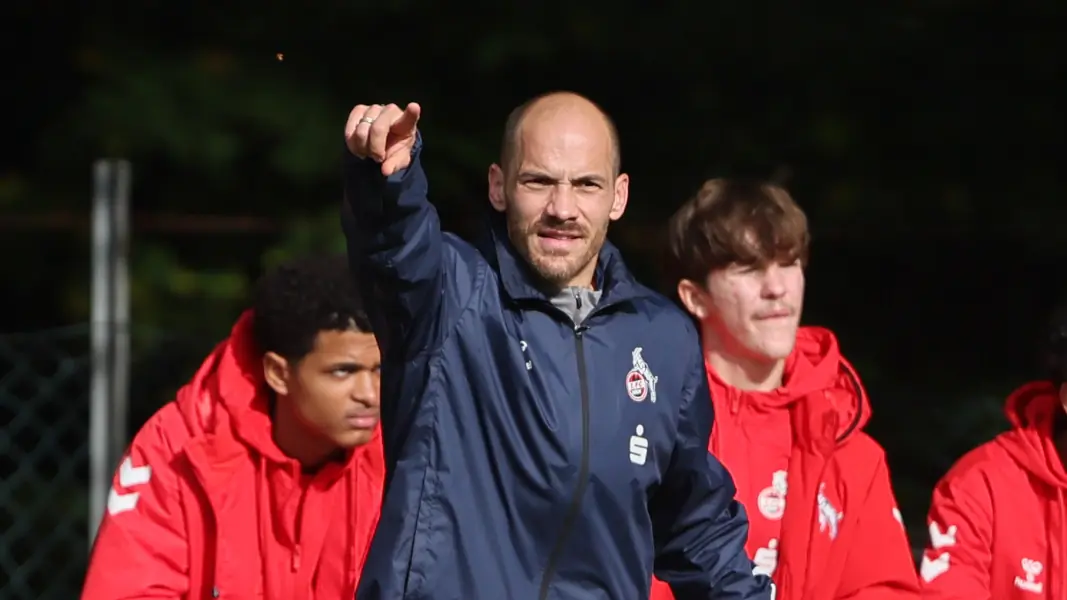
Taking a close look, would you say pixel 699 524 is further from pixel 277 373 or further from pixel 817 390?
pixel 277 373

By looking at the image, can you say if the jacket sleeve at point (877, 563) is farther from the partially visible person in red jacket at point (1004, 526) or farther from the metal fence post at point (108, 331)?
the metal fence post at point (108, 331)

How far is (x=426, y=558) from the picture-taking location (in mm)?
2211

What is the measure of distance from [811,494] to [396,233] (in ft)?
3.80

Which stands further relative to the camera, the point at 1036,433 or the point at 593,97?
the point at 593,97

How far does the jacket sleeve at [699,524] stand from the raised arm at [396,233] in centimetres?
48

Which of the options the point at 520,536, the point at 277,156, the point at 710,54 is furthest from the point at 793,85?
the point at 520,536

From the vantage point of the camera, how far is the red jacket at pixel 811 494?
9.61ft

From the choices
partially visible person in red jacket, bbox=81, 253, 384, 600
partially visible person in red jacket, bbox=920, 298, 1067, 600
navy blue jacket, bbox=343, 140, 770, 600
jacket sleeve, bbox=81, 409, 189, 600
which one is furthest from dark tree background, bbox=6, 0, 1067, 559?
navy blue jacket, bbox=343, 140, 770, 600

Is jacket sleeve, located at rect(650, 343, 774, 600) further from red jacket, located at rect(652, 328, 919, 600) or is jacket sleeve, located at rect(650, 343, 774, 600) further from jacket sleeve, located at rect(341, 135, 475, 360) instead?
jacket sleeve, located at rect(341, 135, 475, 360)

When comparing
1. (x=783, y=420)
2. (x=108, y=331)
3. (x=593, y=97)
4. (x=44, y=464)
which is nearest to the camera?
(x=783, y=420)

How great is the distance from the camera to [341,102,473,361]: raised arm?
2.08m

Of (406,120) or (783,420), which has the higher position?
(406,120)

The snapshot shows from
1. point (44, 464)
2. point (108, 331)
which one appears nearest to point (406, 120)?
point (108, 331)

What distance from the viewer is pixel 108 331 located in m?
4.18
